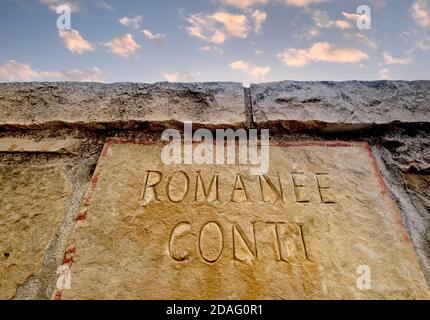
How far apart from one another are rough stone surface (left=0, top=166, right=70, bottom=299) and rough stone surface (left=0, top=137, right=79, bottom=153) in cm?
7

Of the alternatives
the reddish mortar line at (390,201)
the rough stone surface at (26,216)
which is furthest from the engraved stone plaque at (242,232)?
the rough stone surface at (26,216)

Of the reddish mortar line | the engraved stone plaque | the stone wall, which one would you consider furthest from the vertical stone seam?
the reddish mortar line

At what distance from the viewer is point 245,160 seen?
109 centimetres

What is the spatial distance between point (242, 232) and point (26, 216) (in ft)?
2.31

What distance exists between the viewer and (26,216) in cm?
101

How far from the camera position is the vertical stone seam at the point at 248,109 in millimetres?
1152

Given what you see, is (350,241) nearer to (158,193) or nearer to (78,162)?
(158,193)

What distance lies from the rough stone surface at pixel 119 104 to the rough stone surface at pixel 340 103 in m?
0.13

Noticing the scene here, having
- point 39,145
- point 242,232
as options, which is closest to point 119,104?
point 39,145

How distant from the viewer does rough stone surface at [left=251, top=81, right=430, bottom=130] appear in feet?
3.79

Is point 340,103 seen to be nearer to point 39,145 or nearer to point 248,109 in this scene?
point 248,109

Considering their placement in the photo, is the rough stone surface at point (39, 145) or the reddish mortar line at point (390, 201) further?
the rough stone surface at point (39, 145)

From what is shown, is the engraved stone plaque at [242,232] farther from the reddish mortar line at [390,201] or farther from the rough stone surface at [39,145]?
the rough stone surface at [39,145]

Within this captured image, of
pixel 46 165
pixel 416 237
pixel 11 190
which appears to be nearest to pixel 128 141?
pixel 46 165
